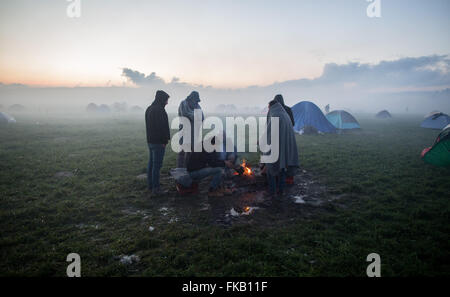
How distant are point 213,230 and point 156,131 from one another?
3496mm

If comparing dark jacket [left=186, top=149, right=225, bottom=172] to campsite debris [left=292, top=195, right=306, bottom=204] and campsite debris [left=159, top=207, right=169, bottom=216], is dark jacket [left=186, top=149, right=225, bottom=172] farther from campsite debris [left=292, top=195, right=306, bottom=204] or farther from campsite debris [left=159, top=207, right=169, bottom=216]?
campsite debris [left=292, top=195, right=306, bottom=204]

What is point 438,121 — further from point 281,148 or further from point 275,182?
point 275,182

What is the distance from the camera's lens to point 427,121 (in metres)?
A: 27.4

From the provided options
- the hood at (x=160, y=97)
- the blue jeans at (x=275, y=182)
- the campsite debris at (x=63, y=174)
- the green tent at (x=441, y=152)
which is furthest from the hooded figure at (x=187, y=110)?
the green tent at (x=441, y=152)

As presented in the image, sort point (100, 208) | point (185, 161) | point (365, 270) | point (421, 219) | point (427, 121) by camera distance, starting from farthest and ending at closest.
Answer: point (427, 121) < point (185, 161) < point (100, 208) < point (421, 219) < point (365, 270)

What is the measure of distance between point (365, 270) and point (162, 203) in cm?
512

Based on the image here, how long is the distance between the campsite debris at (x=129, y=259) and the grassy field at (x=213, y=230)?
90 millimetres

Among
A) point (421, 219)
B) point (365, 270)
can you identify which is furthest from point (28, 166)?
point (421, 219)

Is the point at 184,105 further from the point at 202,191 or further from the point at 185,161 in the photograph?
the point at 202,191

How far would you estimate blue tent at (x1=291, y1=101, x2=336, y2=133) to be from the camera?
2055 centimetres

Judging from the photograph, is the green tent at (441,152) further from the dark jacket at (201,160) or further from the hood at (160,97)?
the hood at (160,97)

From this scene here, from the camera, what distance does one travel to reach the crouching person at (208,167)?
6.64 m

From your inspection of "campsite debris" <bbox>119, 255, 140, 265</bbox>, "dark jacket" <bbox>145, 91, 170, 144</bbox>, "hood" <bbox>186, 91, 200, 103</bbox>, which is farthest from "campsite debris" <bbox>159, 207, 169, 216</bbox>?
"hood" <bbox>186, 91, 200, 103</bbox>

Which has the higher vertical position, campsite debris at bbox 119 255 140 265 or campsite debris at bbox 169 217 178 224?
campsite debris at bbox 169 217 178 224
